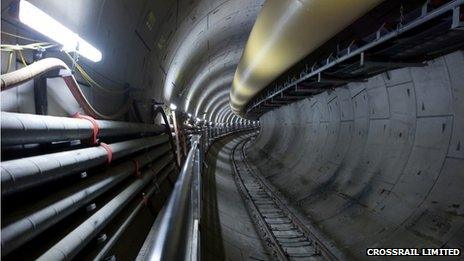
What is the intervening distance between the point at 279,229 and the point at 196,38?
15.8ft

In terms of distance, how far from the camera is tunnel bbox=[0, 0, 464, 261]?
2.01 meters

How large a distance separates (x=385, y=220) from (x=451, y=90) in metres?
2.02

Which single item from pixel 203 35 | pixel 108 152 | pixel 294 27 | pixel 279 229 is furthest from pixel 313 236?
pixel 203 35

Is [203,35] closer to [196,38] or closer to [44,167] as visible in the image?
[196,38]

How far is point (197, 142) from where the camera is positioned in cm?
539

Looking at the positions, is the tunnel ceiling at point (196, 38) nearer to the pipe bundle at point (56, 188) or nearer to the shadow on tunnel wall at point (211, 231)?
the shadow on tunnel wall at point (211, 231)

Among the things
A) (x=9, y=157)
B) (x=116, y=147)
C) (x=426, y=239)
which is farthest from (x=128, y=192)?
(x=426, y=239)

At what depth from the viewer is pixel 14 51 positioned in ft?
6.91

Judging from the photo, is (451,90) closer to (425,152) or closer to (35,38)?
(425,152)

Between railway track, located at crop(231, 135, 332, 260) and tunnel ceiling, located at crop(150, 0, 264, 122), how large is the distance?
3569 millimetres

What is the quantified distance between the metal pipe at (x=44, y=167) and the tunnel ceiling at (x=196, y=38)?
127 inches

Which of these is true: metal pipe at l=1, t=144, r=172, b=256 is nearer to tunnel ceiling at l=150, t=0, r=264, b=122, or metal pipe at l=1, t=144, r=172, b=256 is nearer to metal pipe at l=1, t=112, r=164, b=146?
metal pipe at l=1, t=112, r=164, b=146

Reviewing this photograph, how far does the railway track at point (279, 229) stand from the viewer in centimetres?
524

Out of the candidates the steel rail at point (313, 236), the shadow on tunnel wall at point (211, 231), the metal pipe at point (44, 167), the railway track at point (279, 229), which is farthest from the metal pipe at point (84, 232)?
the steel rail at point (313, 236)
